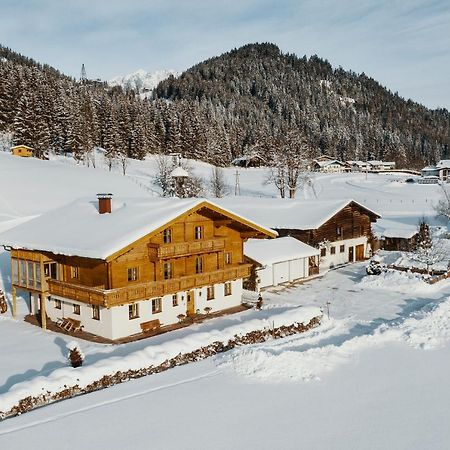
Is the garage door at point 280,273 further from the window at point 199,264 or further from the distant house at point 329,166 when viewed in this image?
the distant house at point 329,166

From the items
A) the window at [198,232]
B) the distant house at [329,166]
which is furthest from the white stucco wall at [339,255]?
the distant house at [329,166]

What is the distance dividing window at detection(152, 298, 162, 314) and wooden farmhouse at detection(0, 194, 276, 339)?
0.05 meters

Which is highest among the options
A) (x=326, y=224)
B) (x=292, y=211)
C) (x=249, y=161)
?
(x=249, y=161)

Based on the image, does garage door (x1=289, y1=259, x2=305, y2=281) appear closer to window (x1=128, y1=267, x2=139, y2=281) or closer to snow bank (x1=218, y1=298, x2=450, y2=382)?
snow bank (x1=218, y1=298, x2=450, y2=382)

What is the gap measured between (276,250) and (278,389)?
18806 millimetres

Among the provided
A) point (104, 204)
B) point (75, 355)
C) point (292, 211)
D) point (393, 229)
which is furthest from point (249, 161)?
point (75, 355)

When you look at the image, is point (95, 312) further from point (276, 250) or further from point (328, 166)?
point (328, 166)

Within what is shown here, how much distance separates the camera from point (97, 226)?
2520 cm

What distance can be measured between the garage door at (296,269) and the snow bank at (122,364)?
39.8ft

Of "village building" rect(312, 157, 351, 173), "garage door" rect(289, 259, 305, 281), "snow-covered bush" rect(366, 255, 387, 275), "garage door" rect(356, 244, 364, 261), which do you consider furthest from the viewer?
"village building" rect(312, 157, 351, 173)

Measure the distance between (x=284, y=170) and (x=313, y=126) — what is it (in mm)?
125303

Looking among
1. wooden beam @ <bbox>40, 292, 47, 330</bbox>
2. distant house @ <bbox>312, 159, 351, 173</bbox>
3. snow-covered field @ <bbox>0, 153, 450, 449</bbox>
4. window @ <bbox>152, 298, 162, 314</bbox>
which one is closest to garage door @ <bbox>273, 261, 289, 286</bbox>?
snow-covered field @ <bbox>0, 153, 450, 449</bbox>

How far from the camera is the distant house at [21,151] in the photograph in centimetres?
8231

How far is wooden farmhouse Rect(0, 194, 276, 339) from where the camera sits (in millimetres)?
23052
